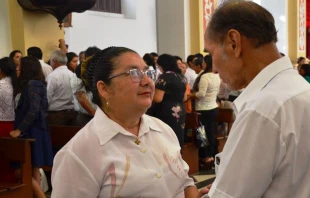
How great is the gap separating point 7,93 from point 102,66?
298 centimetres

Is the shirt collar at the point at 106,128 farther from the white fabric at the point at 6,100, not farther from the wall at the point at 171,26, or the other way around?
the wall at the point at 171,26

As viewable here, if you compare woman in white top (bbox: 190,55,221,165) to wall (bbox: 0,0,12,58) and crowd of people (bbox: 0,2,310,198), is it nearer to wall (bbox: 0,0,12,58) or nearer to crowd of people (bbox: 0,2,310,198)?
wall (bbox: 0,0,12,58)

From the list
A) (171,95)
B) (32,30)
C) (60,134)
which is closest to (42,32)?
(32,30)

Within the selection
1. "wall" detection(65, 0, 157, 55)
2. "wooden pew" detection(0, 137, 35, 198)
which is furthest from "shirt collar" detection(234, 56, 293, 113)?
"wall" detection(65, 0, 157, 55)

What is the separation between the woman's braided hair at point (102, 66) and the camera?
2.05 metres

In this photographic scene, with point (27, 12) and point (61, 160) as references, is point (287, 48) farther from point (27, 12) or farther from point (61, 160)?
point (61, 160)

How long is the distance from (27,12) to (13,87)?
9.64ft

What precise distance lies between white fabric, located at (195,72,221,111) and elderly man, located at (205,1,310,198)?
16.0 feet

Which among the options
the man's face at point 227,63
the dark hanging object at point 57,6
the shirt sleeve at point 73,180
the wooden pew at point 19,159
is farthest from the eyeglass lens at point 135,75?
the dark hanging object at point 57,6

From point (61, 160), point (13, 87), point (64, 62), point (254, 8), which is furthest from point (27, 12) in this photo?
point (254, 8)

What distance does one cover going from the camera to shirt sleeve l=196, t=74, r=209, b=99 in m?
6.24

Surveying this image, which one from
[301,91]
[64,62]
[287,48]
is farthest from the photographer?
[287,48]

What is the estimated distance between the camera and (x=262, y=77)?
1.34 m

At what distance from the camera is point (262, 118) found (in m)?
1.24
